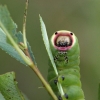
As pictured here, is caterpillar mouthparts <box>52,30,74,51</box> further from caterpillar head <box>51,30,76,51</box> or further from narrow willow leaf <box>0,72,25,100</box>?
narrow willow leaf <box>0,72,25,100</box>

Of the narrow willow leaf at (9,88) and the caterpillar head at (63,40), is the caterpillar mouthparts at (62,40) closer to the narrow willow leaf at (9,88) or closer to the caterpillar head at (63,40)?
the caterpillar head at (63,40)

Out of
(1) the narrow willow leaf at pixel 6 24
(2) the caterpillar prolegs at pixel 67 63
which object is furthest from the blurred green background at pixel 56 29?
(1) the narrow willow leaf at pixel 6 24

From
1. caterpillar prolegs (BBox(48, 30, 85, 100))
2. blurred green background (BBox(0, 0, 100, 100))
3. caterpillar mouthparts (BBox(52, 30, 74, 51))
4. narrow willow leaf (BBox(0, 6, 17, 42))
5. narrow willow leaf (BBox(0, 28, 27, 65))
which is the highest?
narrow willow leaf (BBox(0, 6, 17, 42))

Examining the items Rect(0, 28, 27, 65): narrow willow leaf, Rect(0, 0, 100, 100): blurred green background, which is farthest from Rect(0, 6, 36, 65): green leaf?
Rect(0, 0, 100, 100): blurred green background

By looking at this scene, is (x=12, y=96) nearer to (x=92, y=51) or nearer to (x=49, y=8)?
(x=92, y=51)

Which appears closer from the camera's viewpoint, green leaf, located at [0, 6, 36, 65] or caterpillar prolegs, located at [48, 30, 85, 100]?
green leaf, located at [0, 6, 36, 65]

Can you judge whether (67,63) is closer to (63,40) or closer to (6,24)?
(63,40)

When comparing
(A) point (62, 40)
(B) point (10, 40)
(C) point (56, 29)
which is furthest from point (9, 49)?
(C) point (56, 29)
